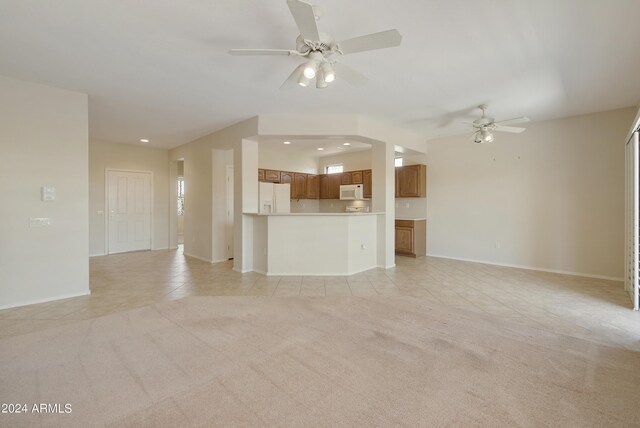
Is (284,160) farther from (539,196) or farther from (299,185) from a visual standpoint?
(539,196)

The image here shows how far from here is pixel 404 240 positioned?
658cm

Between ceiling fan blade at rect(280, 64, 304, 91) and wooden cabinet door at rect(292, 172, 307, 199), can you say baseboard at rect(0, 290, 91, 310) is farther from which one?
wooden cabinet door at rect(292, 172, 307, 199)

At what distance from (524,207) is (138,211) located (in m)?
8.70

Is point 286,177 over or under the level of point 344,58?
under

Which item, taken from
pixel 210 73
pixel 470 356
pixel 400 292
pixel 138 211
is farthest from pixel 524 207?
pixel 138 211

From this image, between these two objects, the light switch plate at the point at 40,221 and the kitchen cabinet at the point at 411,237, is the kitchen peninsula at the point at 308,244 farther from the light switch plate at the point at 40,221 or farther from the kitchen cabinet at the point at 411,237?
the light switch plate at the point at 40,221

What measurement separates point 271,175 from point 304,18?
5.60 metres

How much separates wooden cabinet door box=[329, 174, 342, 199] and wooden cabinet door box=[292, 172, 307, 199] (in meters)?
0.75

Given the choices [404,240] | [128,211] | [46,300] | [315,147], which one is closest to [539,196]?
[404,240]

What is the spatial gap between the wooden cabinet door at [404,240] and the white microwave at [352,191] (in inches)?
48.8

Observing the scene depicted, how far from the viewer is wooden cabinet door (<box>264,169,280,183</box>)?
284 inches

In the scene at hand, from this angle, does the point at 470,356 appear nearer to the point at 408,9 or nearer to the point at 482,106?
the point at 408,9

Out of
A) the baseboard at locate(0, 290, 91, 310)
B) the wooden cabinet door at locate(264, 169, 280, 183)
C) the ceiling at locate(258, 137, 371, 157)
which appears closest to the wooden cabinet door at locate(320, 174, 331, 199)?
the ceiling at locate(258, 137, 371, 157)

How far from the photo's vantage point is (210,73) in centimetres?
324
